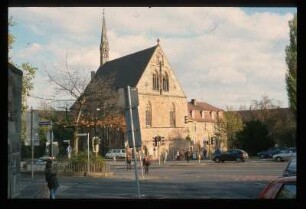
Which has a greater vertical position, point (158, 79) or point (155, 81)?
point (158, 79)

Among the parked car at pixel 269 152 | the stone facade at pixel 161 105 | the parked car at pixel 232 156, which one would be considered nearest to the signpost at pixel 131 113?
the parked car at pixel 269 152

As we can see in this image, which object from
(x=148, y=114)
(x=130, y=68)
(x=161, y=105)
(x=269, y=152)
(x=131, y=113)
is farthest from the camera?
(x=161, y=105)

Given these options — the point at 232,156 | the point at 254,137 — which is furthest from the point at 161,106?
the point at 254,137

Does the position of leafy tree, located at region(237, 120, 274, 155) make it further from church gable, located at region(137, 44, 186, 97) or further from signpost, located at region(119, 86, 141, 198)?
church gable, located at region(137, 44, 186, 97)

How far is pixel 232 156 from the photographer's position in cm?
3219

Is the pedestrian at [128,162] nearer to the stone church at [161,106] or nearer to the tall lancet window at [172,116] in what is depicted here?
the stone church at [161,106]

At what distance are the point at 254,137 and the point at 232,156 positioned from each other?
335 centimetres

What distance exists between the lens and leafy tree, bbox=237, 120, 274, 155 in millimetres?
28734

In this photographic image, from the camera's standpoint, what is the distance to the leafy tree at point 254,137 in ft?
94.3

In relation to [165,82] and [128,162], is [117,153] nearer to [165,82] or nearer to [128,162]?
[128,162]

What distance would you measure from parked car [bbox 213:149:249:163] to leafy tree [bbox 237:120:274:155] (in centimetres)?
52

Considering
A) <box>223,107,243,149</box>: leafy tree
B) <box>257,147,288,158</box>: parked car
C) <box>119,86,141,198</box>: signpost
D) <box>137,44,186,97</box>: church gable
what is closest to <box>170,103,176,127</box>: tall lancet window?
<box>137,44,186,97</box>: church gable

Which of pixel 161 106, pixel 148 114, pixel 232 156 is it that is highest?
pixel 161 106
